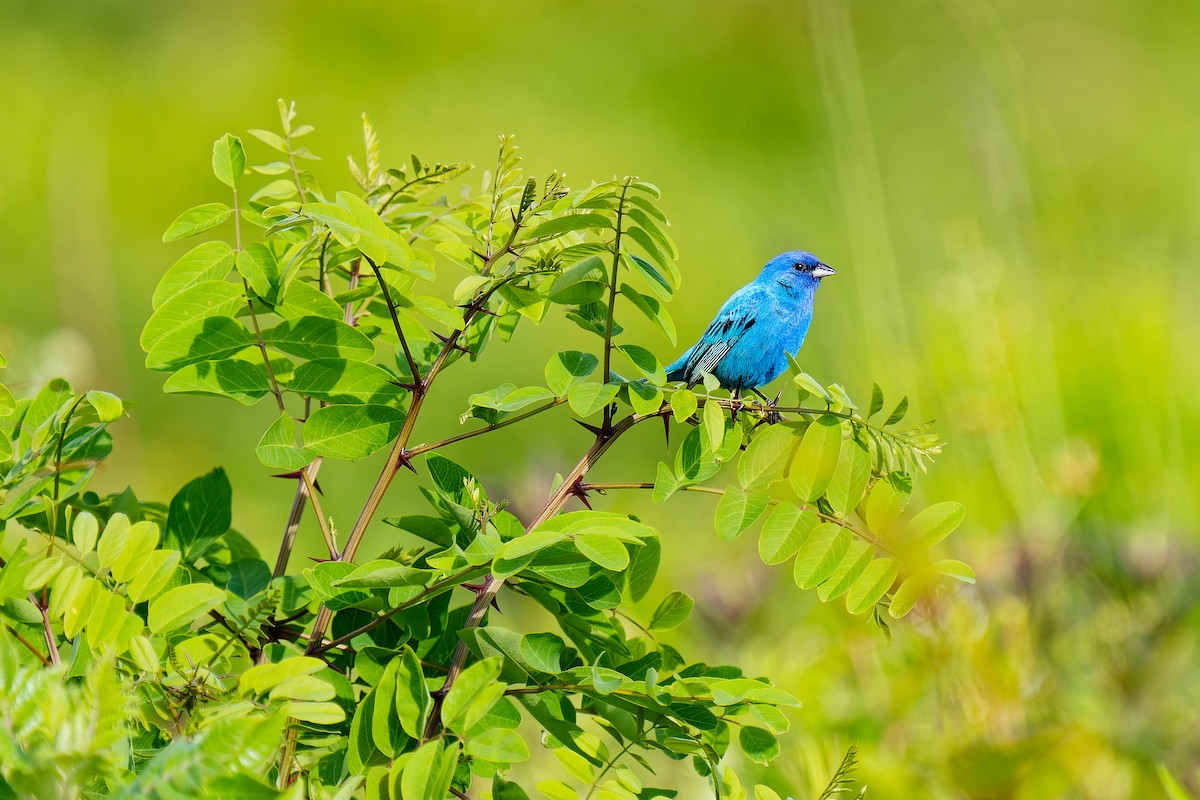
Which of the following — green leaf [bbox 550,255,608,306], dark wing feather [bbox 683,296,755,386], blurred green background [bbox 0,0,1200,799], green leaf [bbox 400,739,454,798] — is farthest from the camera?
blurred green background [bbox 0,0,1200,799]

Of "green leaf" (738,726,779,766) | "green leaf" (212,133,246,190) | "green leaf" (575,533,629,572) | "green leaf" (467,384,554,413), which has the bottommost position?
"green leaf" (738,726,779,766)

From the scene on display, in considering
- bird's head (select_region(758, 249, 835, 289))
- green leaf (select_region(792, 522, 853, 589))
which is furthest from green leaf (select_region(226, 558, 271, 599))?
bird's head (select_region(758, 249, 835, 289))

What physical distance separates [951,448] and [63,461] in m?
1.30

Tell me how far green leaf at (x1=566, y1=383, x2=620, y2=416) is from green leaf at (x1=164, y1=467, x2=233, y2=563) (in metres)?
0.22

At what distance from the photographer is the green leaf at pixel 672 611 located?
73 centimetres

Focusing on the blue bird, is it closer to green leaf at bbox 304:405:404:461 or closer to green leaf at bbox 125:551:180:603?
green leaf at bbox 304:405:404:461

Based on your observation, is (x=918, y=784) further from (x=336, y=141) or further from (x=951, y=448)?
(x=336, y=141)

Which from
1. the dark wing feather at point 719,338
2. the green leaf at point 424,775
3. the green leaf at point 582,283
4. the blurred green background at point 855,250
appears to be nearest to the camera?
the green leaf at point 424,775

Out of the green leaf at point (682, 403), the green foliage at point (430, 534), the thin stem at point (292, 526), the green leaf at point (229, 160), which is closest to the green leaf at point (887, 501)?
the green foliage at point (430, 534)

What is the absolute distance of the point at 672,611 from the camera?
0.74 metres

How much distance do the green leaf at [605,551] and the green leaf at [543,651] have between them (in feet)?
0.20

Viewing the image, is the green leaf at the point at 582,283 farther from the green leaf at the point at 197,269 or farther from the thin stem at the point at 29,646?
the thin stem at the point at 29,646

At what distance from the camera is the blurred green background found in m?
1.35

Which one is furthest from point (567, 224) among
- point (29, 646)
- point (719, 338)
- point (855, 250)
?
point (855, 250)
